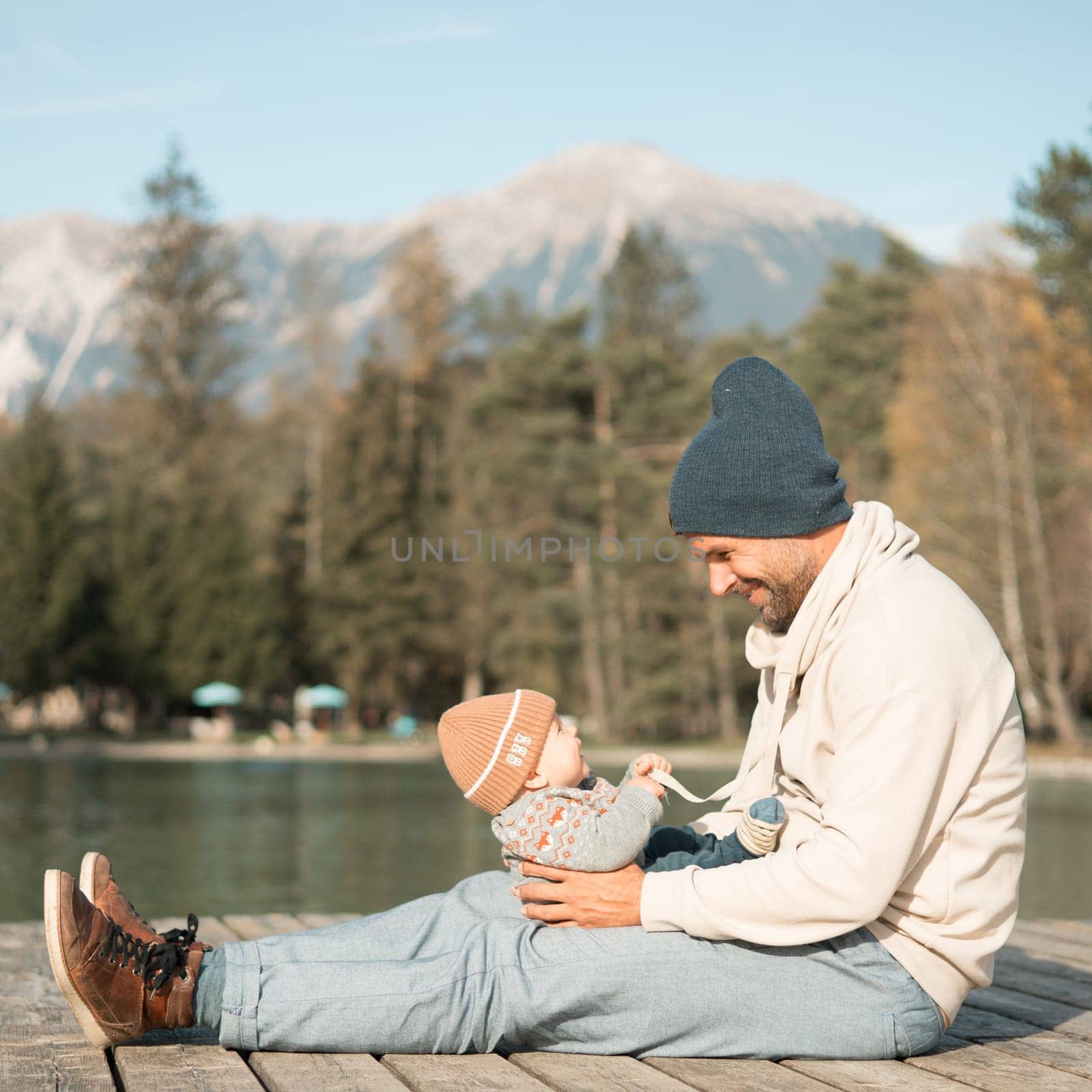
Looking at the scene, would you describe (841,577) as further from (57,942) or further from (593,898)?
(57,942)

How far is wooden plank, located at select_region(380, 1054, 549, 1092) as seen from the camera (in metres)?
2.17

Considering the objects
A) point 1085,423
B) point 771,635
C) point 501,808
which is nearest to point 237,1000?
point 501,808

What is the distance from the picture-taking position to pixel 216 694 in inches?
1449

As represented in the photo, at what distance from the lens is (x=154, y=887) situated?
10109mm

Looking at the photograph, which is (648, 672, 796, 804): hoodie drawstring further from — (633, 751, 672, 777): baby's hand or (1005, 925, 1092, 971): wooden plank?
(1005, 925, 1092, 971): wooden plank

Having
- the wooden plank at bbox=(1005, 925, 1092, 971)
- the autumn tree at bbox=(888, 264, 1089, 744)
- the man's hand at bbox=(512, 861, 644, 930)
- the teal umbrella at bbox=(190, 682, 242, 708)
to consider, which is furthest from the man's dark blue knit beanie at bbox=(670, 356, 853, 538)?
the teal umbrella at bbox=(190, 682, 242, 708)

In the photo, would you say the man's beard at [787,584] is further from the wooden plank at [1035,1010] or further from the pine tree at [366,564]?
the pine tree at [366,564]

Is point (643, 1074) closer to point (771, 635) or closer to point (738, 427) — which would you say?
point (771, 635)

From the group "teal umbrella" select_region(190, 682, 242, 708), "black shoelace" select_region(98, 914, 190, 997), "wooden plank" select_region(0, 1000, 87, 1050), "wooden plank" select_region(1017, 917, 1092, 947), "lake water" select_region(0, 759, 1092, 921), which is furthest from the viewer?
"teal umbrella" select_region(190, 682, 242, 708)

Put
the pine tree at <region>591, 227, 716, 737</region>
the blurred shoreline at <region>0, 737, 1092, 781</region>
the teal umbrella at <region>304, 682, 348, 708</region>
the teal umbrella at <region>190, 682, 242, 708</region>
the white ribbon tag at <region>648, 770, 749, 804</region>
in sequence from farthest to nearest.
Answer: the teal umbrella at <region>304, 682, 348, 708</region>, the teal umbrella at <region>190, 682, 242, 708</region>, the pine tree at <region>591, 227, 716, 737</region>, the blurred shoreline at <region>0, 737, 1092, 781</region>, the white ribbon tag at <region>648, 770, 749, 804</region>

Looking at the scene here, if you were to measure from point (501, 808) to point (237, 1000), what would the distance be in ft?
1.75

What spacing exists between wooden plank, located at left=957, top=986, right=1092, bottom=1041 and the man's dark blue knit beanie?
Answer: 3.82 feet

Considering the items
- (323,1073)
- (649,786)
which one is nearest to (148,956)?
(323,1073)

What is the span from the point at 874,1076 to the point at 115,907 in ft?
4.13
